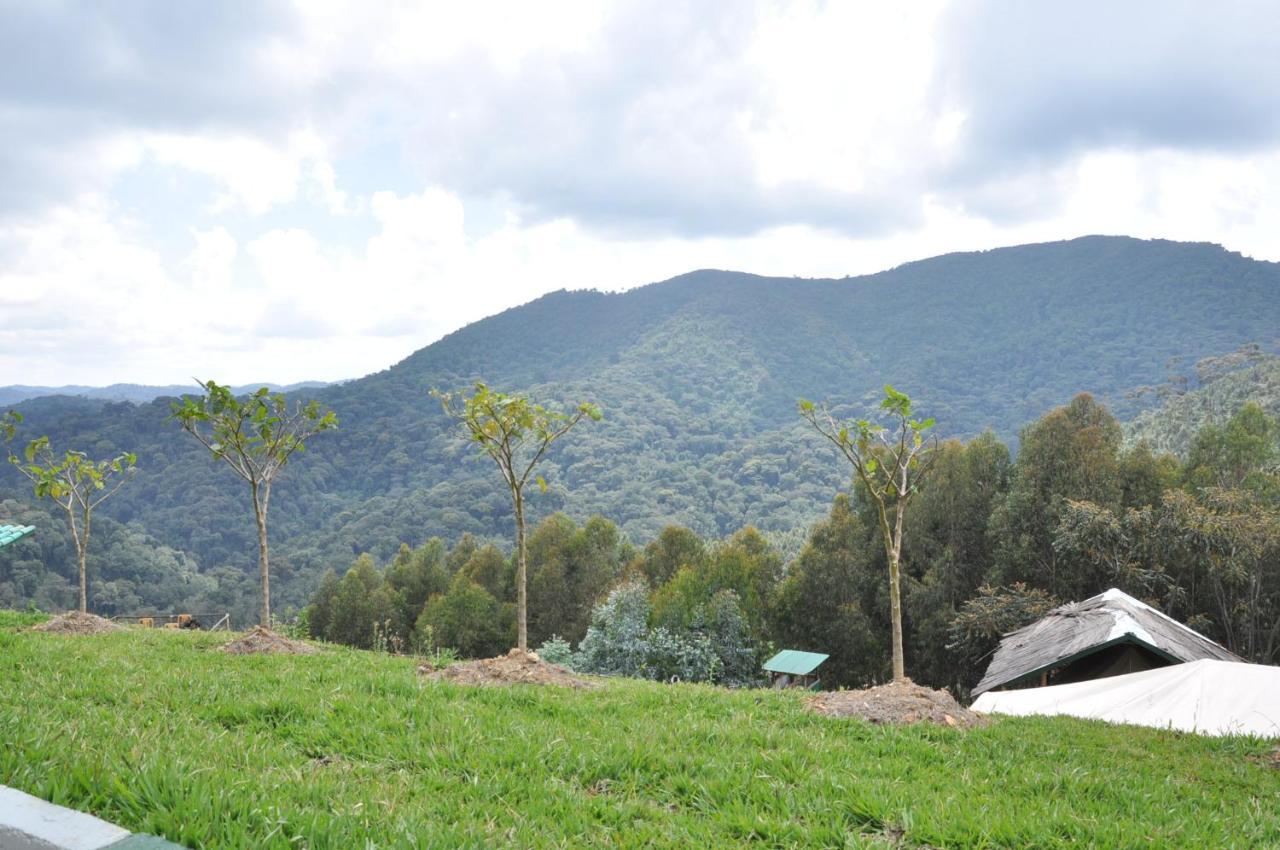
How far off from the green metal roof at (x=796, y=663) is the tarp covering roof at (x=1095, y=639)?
6.91 m

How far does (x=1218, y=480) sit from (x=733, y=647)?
1620cm

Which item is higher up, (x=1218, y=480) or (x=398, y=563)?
(x=1218, y=480)

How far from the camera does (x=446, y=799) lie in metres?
3.76

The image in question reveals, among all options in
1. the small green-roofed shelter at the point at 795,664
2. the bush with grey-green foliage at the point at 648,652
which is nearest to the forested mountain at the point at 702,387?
the bush with grey-green foliage at the point at 648,652

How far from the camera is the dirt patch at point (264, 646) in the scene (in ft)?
29.8

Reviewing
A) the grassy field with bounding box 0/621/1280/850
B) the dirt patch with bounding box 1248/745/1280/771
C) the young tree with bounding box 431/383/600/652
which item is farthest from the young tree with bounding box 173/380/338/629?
the dirt patch with bounding box 1248/745/1280/771

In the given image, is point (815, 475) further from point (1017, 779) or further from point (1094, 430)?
point (1017, 779)

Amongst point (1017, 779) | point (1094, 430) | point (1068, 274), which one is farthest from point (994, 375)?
point (1017, 779)

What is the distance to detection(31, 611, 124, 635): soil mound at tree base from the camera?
419 inches

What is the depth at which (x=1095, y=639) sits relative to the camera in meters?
13.4

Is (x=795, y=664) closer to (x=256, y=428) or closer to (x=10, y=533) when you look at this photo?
(x=256, y=428)

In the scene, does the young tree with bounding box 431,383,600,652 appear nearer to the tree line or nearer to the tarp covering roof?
the tree line

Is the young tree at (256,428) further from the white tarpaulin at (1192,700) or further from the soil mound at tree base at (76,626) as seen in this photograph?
the white tarpaulin at (1192,700)

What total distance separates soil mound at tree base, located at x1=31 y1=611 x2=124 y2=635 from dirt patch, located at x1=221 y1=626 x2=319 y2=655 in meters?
2.55
